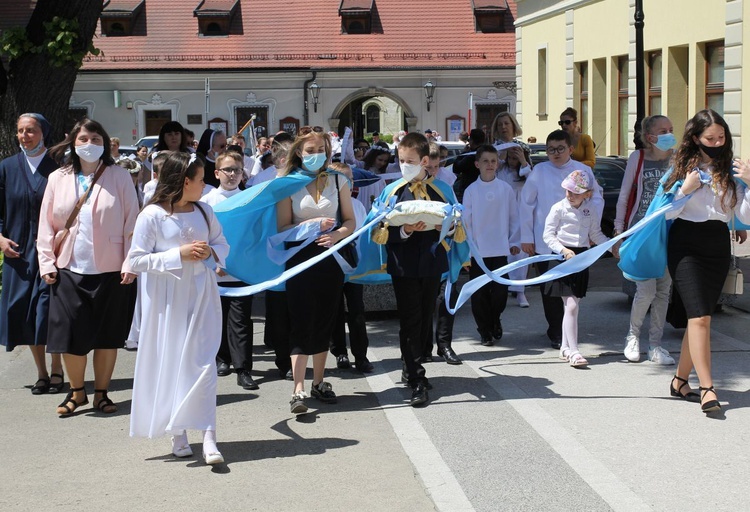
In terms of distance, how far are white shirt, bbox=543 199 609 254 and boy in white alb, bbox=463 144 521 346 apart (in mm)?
837

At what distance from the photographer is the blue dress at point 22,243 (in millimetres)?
7918

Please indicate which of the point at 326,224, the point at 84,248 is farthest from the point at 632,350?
the point at 84,248

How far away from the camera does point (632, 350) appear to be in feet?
28.0

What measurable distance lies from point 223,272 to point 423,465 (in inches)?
97.5

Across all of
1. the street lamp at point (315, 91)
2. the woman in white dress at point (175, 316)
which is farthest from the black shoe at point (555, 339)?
the street lamp at point (315, 91)

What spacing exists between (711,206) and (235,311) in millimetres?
3524

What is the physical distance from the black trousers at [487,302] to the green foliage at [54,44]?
5358mm

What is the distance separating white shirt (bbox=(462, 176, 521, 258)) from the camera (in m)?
9.45

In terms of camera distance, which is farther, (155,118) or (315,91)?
(155,118)

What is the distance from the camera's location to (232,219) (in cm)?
756

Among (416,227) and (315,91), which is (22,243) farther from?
(315,91)

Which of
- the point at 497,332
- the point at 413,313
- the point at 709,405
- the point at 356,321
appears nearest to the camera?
the point at 709,405

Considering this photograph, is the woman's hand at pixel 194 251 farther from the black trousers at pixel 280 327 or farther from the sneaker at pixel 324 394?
the black trousers at pixel 280 327

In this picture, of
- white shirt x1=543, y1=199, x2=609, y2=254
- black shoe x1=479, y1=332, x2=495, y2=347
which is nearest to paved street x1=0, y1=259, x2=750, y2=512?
black shoe x1=479, y1=332, x2=495, y2=347
